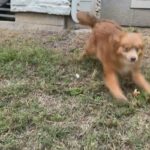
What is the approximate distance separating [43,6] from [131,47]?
2.92 metres

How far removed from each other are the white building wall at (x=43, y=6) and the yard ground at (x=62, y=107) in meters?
1.37

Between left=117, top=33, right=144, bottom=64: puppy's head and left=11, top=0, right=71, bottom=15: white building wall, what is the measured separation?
104 inches

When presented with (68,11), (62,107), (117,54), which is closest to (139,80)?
(117,54)

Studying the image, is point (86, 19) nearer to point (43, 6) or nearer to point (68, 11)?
point (68, 11)

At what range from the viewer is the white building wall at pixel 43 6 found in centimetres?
725

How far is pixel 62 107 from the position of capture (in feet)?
15.3

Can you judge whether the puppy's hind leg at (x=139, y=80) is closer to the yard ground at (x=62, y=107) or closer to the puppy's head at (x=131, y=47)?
the yard ground at (x=62, y=107)

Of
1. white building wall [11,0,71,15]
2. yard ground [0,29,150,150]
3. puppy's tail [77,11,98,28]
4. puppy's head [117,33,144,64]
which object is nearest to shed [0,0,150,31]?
white building wall [11,0,71,15]

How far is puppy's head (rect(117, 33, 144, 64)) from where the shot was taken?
182 inches

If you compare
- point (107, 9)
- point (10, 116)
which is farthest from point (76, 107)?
point (107, 9)

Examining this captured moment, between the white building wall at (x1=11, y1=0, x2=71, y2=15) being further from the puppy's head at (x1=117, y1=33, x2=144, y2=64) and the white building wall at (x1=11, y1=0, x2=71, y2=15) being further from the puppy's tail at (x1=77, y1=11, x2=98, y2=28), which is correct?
the puppy's head at (x1=117, y1=33, x2=144, y2=64)

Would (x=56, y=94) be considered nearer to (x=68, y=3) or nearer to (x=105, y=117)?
(x=105, y=117)

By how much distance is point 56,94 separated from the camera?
4.91 meters

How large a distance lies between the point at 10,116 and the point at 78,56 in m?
1.65
